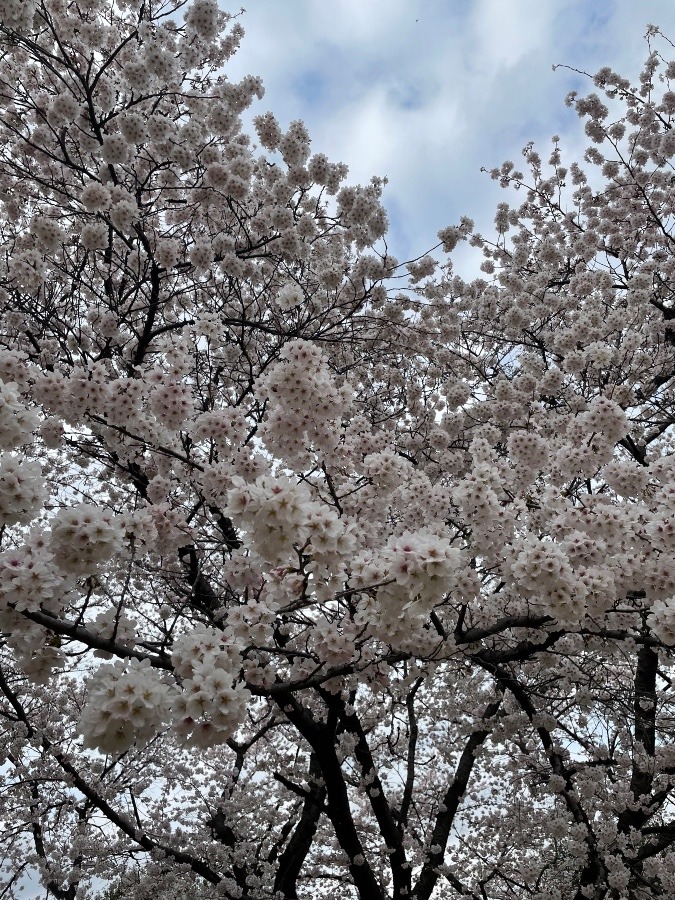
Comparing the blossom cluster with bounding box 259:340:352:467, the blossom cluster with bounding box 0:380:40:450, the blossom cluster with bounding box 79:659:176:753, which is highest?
the blossom cluster with bounding box 259:340:352:467

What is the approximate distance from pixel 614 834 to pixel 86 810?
25.7 feet

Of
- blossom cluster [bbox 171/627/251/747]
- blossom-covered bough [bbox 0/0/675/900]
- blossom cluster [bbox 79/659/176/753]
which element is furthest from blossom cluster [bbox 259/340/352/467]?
blossom cluster [bbox 79/659/176/753]

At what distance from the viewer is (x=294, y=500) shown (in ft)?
9.41

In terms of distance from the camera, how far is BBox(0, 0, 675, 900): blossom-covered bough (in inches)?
125

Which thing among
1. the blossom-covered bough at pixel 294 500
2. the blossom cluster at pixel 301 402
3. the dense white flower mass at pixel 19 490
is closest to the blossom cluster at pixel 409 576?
the blossom-covered bough at pixel 294 500

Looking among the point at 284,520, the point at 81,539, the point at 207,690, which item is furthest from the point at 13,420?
the point at 207,690

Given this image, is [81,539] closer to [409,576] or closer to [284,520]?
[284,520]

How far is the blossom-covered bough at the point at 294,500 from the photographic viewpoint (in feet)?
10.5

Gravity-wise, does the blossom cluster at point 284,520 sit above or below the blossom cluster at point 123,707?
above

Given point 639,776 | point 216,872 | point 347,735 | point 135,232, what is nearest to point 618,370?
point 639,776

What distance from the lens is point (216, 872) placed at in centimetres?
803

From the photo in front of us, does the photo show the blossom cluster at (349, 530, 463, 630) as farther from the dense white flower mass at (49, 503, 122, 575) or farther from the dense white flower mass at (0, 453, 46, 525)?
the dense white flower mass at (0, 453, 46, 525)

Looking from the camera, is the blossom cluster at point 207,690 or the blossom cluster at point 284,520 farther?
the blossom cluster at point 284,520

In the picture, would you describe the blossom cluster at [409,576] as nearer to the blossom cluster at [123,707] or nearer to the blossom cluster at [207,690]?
the blossom cluster at [207,690]
